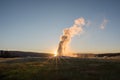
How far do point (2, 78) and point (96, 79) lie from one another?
1551 cm

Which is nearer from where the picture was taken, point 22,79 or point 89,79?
point 89,79

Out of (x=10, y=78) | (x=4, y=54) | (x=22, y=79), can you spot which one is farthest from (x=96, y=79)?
(x=4, y=54)

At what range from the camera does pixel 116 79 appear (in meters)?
28.2

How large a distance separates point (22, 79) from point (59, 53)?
70.2 m

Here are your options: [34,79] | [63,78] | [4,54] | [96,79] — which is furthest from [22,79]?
[4,54]

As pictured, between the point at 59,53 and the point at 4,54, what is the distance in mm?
35230

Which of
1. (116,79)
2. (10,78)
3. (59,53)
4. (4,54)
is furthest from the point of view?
(4,54)

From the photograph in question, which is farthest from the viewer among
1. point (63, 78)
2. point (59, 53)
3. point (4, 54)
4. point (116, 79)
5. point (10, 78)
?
point (4, 54)

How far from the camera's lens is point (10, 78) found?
3228 cm

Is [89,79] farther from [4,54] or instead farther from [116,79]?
[4,54]

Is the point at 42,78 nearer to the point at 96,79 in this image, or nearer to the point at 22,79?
the point at 22,79

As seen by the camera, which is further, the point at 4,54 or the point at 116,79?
the point at 4,54

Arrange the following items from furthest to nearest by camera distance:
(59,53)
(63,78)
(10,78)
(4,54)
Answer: (4,54) < (59,53) < (10,78) < (63,78)

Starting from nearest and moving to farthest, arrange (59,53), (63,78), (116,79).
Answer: (116,79), (63,78), (59,53)
